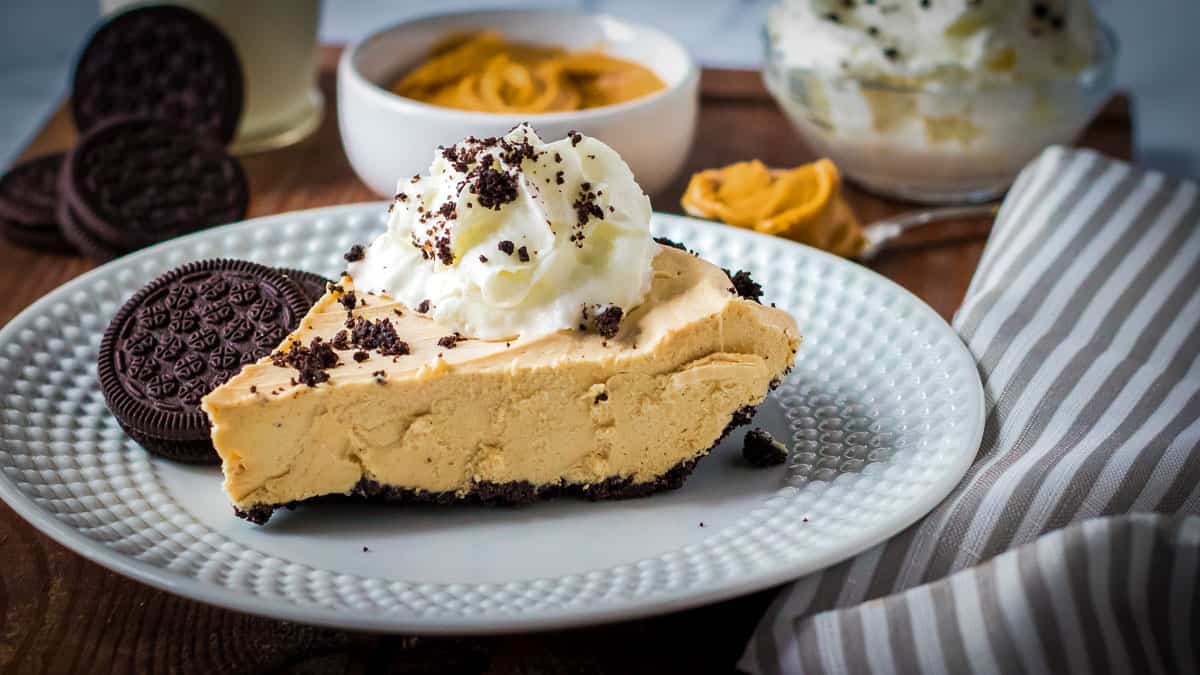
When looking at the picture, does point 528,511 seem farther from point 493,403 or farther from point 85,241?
point 85,241

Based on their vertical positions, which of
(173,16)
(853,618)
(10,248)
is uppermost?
(853,618)

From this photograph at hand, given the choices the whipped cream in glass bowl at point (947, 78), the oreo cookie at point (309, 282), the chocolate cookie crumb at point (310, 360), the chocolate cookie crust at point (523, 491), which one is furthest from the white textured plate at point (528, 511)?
the whipped cream in glass bowl at point (947, 78)

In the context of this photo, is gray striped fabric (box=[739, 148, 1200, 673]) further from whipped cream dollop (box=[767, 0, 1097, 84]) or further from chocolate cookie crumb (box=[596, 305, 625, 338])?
chocolate cookie crumb (box=[596, 305, 625, 338])

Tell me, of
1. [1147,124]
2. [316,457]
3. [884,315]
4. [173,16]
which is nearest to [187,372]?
[316,457]

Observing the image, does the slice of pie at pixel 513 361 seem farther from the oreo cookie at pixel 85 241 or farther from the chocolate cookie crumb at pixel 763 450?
the oreo cookie at pixel 85 241

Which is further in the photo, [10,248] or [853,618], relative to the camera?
[10,248]

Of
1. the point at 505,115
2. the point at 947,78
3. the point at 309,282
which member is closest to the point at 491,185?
the point at 309,282

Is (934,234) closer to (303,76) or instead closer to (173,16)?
(303,76)

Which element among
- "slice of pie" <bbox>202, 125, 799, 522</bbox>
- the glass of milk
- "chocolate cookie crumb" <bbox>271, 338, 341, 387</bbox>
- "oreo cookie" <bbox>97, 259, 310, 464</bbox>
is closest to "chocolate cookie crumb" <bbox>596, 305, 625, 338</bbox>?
"slice of pie" <bbox>202, 125, 799, 522</bbox>
